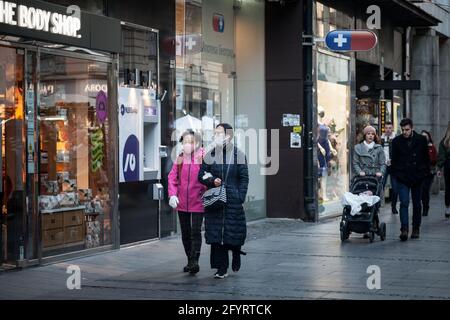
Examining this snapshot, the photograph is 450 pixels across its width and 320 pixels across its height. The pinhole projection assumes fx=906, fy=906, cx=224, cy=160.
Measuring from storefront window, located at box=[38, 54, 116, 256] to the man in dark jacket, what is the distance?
4494mm

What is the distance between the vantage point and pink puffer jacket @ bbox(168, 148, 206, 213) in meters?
10.7

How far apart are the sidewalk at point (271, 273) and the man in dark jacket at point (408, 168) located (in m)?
0.42

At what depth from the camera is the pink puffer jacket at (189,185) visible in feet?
35.2

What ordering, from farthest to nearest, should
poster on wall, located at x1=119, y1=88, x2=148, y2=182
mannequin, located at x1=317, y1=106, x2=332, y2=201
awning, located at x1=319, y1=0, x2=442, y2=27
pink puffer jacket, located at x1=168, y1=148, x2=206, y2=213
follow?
awning, located at x1=319, y1=0, x2=442, y2=27
mannequin, located at x1=317, y1=106, x2=332, y2=201
poster on wall, located at x1=119, y1=88, x2=148, y2=182
pink puffer jacket, located at x1=168, y1=148, x2=206, y2=213

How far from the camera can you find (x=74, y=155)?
40.8 ft

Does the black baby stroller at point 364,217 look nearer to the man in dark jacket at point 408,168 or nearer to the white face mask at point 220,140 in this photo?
the man in dark jacket at point 408,168

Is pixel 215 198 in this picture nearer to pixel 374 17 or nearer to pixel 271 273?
pixel 271 273

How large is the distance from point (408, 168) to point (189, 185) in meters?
4.65

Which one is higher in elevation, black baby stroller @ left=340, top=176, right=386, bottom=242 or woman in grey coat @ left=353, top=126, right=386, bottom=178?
woman in grey coat @ left=353, top=126, right=386, bottom=178

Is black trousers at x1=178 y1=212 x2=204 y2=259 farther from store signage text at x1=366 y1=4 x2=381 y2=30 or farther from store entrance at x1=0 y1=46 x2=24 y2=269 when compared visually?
store signage text at x1=366 y1=4 x2=381 y2=30

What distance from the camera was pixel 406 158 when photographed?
14.2m

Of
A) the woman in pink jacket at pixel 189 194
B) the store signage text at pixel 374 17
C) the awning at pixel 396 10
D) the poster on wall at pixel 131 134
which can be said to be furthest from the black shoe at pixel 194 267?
the store signage text at pixel 374 17

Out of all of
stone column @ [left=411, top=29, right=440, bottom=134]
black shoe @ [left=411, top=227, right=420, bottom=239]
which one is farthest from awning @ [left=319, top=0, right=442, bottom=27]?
black shoe @ [left=411, top=227, right=420, bottom=239]
